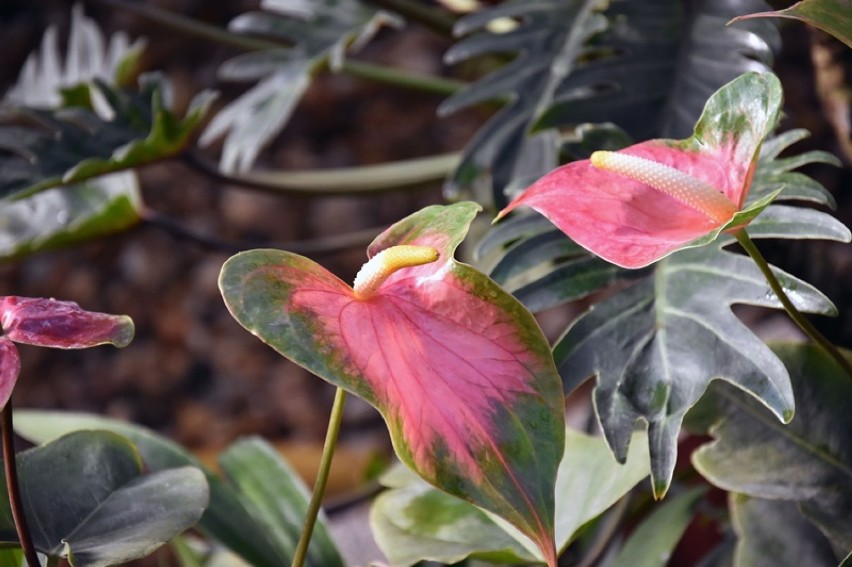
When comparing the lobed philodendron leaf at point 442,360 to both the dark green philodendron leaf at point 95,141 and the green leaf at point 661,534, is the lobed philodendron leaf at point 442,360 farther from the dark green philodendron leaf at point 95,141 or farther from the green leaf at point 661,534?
the dark green philodendron leaf at point 95,141

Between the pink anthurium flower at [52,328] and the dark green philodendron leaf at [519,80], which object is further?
the dark green philodendron leaf at [519,80]

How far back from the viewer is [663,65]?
0.64 metres

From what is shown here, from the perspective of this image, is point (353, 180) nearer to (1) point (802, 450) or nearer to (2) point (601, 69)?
(2) point (601, 69)

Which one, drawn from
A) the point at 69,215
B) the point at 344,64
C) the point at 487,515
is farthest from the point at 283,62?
the point at 487,515

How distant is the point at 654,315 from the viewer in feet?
1.55

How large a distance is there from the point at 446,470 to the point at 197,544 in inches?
23.9

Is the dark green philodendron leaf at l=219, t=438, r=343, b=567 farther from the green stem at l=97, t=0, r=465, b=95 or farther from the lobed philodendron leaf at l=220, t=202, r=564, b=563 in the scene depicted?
the green stem at l=97, t=0, r=465, b=95

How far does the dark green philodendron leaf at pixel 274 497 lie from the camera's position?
2.07 ft

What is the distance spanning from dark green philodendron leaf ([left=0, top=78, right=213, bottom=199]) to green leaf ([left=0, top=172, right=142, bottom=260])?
0.33ft

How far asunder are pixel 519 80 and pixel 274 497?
1.20 feet

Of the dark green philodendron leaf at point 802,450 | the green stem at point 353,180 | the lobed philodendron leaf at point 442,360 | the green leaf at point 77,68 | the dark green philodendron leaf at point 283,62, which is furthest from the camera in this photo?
the green leaf at point 77,68

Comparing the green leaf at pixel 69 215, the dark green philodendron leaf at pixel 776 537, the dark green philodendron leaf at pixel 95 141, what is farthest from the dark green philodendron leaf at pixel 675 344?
the green leaf at pixel 69 215

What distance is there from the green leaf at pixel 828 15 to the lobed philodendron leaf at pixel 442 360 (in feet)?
0.48

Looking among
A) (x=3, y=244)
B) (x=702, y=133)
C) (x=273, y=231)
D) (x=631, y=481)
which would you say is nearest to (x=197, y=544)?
(x=3, y=244)
